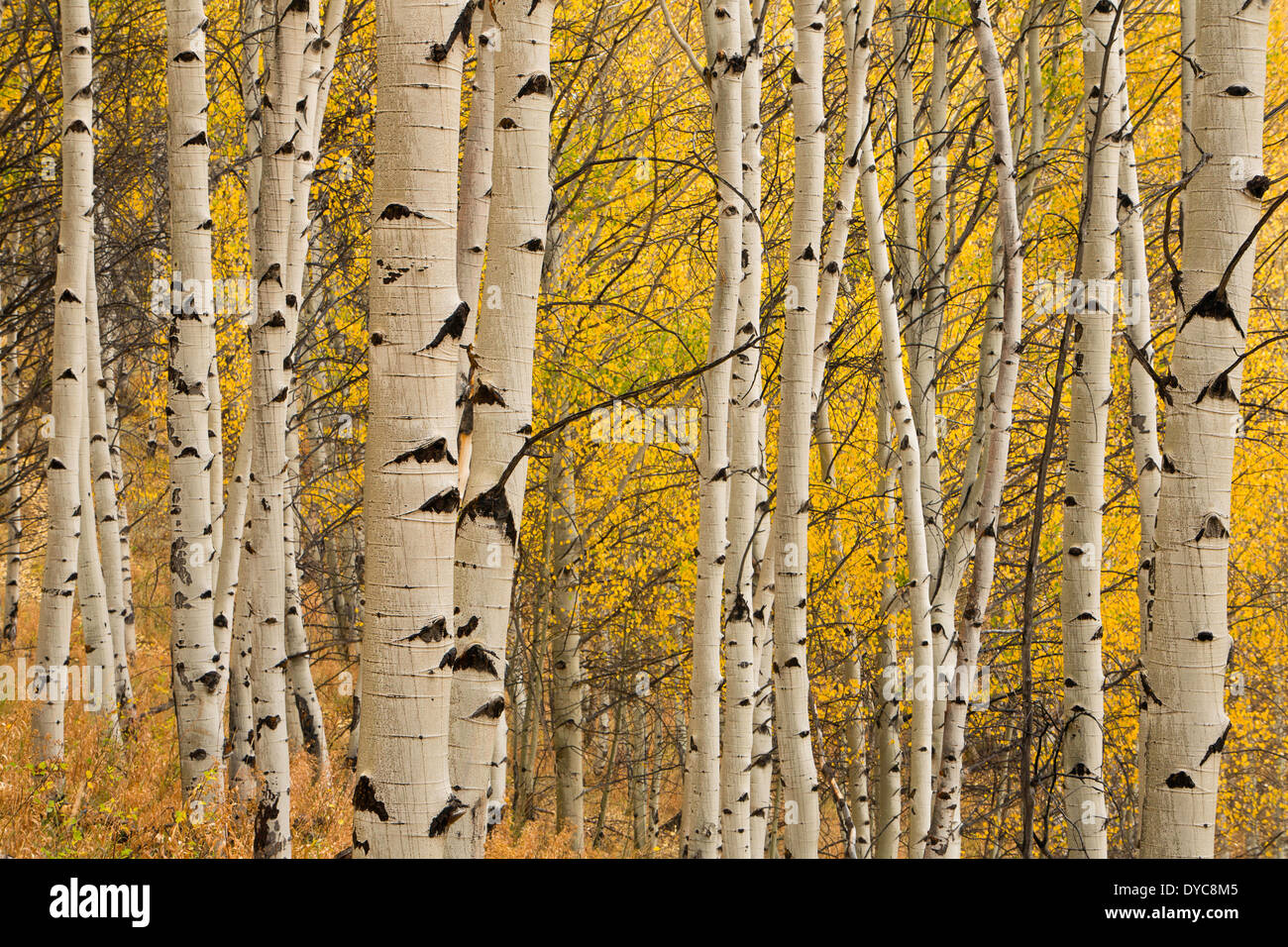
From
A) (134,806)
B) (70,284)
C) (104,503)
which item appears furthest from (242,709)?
(104,503)

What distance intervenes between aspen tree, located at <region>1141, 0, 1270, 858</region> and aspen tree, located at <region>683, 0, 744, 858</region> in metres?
1.90

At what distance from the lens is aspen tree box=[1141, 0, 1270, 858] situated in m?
2.14

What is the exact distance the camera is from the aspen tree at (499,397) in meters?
2.14

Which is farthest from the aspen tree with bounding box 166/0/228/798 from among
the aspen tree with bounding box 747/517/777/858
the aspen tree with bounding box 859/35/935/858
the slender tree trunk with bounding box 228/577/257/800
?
the aspen tree with bounding box 859/35/935/858

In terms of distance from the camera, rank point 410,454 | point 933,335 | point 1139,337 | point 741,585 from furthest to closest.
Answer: point 933,335
point 741,585
point 1139,337
point 410,454

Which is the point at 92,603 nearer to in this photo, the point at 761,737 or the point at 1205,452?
the point at 761,737

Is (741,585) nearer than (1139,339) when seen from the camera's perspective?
No

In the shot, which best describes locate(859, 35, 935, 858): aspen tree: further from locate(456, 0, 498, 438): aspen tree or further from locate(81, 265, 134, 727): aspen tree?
locate(81, 265, 134, 727): aspen tree

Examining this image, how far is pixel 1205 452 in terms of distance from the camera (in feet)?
7.09

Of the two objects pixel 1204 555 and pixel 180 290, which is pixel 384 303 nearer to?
pixel 1204 555

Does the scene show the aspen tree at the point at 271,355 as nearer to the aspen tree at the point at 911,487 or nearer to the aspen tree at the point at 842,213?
the aspen tree at the point at 842,213

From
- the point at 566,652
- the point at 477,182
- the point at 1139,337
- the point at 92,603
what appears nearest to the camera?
the point at 477,182

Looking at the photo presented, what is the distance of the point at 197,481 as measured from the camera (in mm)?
5004

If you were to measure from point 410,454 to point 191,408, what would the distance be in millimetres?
3681
